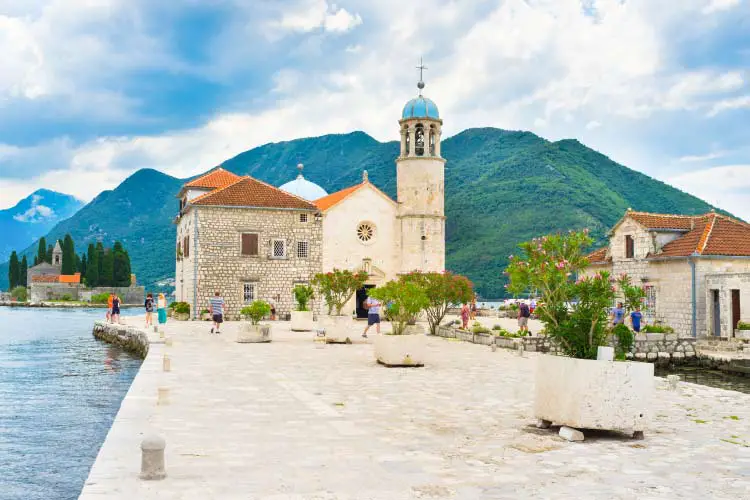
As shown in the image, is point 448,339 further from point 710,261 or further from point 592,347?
point 592,347

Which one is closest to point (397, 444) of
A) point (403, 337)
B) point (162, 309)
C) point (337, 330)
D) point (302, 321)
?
point (403, 337)

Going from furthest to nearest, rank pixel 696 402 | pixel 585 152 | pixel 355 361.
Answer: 1. pixel 585 152
2. pixel 355 361
3. pixel 696 402

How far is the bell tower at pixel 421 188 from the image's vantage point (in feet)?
141

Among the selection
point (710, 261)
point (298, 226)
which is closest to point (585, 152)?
point (298, 226)

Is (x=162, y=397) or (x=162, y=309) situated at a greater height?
(x=162, y=309)

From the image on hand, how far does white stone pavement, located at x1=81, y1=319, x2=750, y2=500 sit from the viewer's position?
629 cm

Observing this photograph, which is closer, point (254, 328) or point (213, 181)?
point (254, 328)

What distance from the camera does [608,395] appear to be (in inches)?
333

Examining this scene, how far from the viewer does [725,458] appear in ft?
24.7

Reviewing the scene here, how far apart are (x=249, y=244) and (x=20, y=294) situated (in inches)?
3911

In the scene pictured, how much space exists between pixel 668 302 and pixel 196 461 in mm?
25922

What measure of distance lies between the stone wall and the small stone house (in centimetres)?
485

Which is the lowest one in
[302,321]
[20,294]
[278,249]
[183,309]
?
[20,294]

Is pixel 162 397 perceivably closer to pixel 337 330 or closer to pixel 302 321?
pixel 337 330
